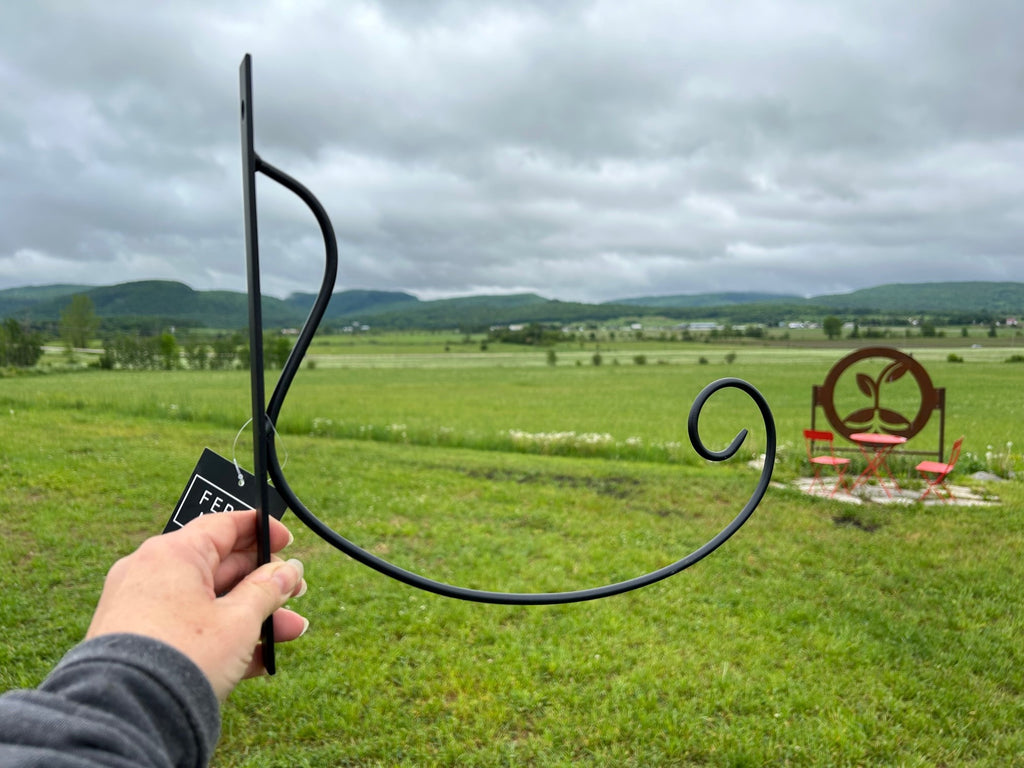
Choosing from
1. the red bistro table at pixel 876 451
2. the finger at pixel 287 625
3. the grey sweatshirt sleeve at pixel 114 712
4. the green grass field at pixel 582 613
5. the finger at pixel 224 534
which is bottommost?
the green grass field at pixel 582 613

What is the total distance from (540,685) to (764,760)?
1.32 m

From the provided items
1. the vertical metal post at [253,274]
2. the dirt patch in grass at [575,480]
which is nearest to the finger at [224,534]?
the vertical metal post at [253,274]

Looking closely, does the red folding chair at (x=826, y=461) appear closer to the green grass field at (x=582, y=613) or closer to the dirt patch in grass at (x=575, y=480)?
the green grass field at (x=582, y=613)

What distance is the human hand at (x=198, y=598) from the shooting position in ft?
2.72

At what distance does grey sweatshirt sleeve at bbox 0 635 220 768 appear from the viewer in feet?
2.21

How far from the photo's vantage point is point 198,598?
2.93ft

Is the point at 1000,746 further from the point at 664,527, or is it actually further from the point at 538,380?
the point at 538,380

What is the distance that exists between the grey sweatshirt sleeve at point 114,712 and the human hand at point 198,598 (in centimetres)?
3

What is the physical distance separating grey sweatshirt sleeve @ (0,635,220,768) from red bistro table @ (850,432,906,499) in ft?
31.2

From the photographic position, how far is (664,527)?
7535mm

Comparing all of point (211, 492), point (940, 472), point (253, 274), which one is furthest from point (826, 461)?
point (253, 274)

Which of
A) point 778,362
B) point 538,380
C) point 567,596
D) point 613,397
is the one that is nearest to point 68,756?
point 567,596

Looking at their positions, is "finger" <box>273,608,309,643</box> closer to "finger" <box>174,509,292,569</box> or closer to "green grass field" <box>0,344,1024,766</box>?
"finger" <box>174,509,292,569</box>

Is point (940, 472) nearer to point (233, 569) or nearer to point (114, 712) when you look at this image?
point (233, 569)
